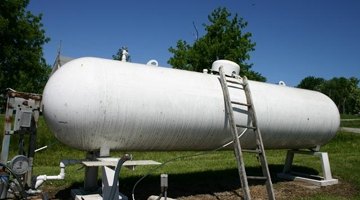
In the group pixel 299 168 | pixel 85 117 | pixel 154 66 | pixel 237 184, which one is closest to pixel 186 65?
pixel 299 168

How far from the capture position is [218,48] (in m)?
21.2

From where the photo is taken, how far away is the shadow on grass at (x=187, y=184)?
7.00m

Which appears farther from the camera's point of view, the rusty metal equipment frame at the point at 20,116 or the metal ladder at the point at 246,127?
the metal ladder at the point at 246,127

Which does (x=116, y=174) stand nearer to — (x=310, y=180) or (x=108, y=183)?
(x=108, y=183)

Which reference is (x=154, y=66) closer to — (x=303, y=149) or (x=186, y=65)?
(x=303, y=149)

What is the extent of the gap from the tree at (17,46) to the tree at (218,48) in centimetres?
1504

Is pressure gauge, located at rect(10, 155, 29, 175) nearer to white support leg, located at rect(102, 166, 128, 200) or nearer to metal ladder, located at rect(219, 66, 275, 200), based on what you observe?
white support leg, located at rect(102, 166, 128, 200)

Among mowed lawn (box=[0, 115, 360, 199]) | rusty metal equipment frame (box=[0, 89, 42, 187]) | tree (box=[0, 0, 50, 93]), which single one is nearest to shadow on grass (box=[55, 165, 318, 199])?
mowed lawn (box=[0, 115, 360, 199])

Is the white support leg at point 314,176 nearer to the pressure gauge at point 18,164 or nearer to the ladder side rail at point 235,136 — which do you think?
the ladder side rail at point 235,136

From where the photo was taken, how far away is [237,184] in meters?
8.17

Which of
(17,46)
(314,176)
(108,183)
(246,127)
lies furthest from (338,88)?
(108,183)

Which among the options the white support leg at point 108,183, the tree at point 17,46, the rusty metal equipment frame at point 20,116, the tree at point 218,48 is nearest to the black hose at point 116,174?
the white support leg at point 108,183

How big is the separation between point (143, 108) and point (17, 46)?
30.1m

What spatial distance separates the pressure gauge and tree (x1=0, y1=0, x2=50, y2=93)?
2654 centimetres
